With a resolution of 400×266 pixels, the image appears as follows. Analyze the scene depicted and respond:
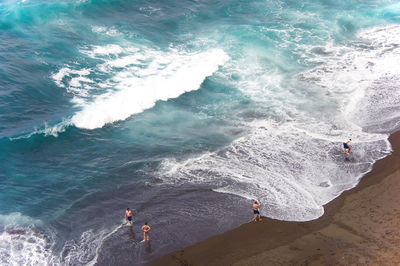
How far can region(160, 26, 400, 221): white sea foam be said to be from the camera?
20.0m

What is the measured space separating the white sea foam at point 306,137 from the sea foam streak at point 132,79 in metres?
4.11

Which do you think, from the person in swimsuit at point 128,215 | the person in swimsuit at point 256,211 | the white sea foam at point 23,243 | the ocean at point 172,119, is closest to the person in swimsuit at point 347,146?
the ocean at point 172,119

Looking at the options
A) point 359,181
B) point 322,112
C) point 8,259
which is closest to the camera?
point 8,259

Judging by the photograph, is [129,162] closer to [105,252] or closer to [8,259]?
[105,252]

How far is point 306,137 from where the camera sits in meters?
24.4

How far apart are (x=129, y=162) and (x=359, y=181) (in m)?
14.5

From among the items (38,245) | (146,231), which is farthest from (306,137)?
(38,245)

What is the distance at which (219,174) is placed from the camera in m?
21.4

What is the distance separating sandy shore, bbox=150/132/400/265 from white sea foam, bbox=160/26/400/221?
917 mm

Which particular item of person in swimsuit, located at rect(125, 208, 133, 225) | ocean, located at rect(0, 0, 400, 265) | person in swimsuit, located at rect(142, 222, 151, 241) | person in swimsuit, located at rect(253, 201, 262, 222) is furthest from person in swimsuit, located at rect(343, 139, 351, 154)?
person in swimsuit, located at rect(125, 208, 133, 225)

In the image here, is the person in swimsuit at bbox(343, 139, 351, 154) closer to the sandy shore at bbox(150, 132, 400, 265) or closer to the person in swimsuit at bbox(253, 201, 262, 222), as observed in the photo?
the sandy shore at bbox(150, 132, 400, 265)

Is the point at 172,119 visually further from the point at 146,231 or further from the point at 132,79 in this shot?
the point at 146,231

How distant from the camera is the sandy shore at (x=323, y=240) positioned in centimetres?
1542

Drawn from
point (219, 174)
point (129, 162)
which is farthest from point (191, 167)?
point (129, 162)
